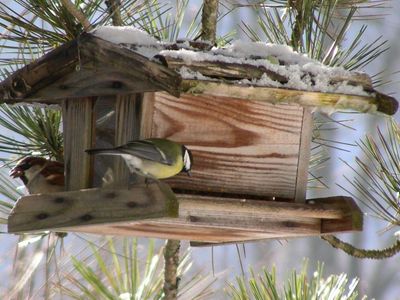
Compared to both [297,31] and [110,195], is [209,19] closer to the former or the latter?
[297,31]

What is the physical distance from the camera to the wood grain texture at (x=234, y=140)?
3096mm

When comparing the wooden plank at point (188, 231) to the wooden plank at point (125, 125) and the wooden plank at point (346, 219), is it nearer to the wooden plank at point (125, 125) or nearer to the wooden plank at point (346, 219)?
the wooden plank at point (346, 219)

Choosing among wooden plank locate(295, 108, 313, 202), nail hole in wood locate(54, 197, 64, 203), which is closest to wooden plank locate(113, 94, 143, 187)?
nail hole in wood locate(54, 197, 64, 203)

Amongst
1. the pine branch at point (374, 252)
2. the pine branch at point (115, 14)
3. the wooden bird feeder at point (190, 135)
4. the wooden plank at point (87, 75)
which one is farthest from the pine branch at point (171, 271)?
the pine branch at point (115, 14)

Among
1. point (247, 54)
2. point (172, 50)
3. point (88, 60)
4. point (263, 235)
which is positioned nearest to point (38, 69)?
point (88, 60)

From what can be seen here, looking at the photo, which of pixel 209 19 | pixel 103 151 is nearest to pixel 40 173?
pixel 103 151

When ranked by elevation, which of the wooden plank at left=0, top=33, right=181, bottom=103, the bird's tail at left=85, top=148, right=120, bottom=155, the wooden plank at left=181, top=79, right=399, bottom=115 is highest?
the wooden plank at left=0, top=33, right=181, bottom=103

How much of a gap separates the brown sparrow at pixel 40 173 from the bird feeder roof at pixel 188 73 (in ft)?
1.29

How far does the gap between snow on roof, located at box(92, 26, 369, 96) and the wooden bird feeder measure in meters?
0.02

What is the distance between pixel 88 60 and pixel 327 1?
4.66 ft

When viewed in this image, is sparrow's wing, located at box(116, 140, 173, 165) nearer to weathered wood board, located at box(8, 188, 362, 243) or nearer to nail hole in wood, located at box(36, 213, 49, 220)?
weathered wood board, located at box(8, 188, 362, 243)

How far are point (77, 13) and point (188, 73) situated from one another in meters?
0.80

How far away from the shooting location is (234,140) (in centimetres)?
320

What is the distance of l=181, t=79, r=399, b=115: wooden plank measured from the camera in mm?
2885
